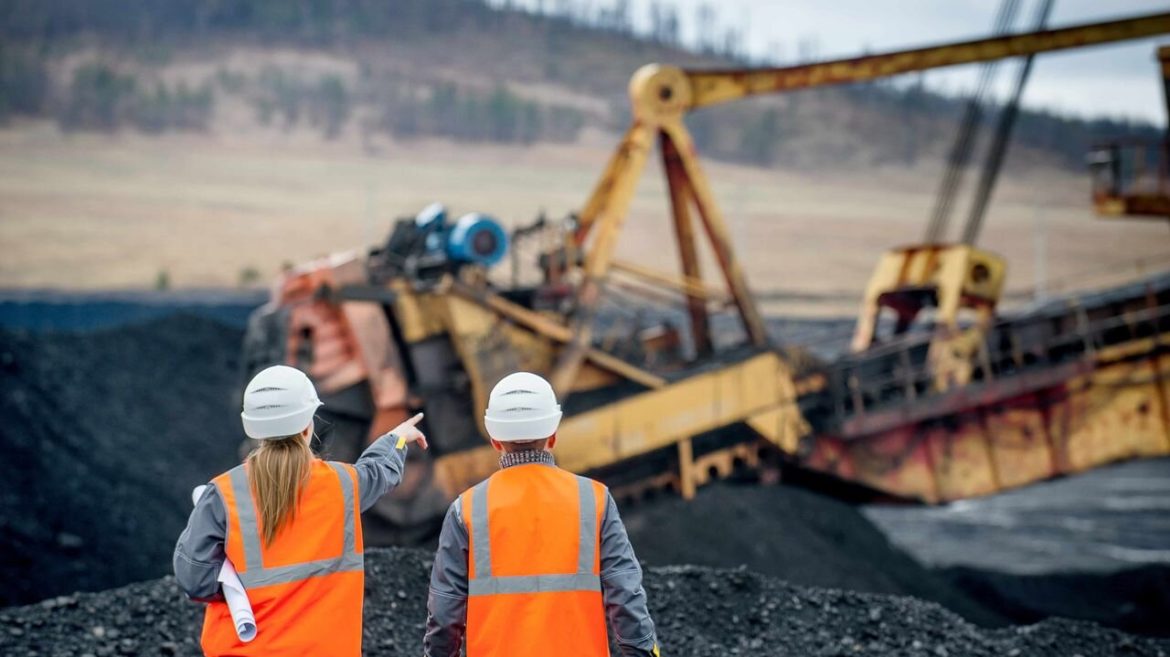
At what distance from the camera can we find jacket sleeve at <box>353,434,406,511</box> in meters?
2.92

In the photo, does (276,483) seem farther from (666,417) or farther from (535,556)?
(666,417)

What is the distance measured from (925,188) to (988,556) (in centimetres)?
4068

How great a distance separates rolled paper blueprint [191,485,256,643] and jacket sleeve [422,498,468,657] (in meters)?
0.42

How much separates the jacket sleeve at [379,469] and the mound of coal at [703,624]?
1.95m

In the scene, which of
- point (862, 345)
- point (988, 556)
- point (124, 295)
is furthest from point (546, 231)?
point (124, 295)

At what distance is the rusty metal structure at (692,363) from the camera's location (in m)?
7.74

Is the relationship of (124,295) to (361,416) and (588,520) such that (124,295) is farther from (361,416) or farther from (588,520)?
(588,520)

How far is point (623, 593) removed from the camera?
276 cm

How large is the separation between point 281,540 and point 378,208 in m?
Result: 36.5

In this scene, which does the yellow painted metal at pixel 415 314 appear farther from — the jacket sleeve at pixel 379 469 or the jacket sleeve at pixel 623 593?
the jacket sleeve at pixel 623 593

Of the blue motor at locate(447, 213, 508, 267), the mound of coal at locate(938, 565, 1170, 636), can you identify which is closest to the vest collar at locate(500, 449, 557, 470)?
the blue motor at locate(447, 213, 508, 267)

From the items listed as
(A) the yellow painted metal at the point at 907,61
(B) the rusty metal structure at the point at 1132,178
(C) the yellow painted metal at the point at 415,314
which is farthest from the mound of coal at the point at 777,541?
(B) the rusty metal structure at the point at 1132,178

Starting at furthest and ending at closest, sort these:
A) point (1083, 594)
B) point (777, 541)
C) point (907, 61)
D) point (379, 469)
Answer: point (1083, 594) → point (907, 61) → point (777, 541) → point (379, 469)

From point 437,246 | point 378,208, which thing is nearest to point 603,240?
point 437,246
